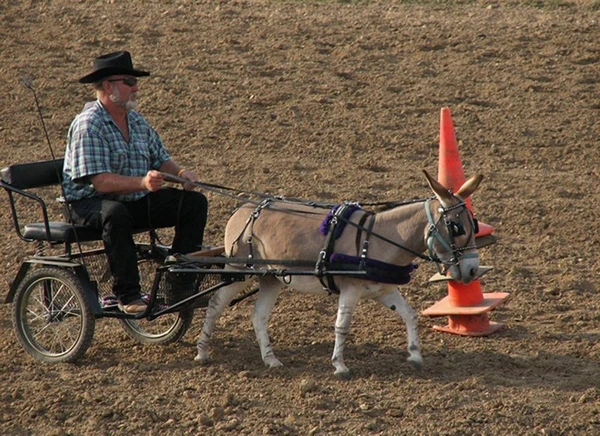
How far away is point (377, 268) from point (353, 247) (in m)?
0.21

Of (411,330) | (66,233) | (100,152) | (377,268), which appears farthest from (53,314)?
(411,330)

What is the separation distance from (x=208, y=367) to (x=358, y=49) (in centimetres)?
833

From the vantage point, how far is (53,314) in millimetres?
8109

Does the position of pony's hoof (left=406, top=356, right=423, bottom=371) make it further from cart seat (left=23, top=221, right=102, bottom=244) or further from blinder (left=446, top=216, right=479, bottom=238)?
cart seat (left=23, top=221, right=102, bottom=244)

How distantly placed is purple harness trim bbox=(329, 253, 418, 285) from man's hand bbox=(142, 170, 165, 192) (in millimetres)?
1157

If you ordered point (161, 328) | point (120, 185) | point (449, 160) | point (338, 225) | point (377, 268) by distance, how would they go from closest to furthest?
point (377, 268) < point (338, 225) < point (120, 185) < point (449, 160) < point (161, 328)

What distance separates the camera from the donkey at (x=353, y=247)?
23.8 feet

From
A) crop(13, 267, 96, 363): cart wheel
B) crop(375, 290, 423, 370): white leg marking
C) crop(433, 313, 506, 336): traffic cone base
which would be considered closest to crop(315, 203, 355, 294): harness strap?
crop(375, 290, 423, 370): white leg marking

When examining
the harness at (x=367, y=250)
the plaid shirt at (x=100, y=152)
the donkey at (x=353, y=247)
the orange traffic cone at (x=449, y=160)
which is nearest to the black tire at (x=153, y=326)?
the donkey at (x=353, y=247)

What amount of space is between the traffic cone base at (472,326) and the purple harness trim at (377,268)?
1189mm

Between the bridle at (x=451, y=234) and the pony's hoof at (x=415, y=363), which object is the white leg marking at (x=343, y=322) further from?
the bridle at (x=451, y=234)

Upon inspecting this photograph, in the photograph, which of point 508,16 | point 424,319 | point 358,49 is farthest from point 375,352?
point 508,16

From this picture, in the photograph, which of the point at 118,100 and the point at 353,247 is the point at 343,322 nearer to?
the point at 353,247

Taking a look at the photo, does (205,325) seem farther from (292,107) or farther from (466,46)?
(466,46)
